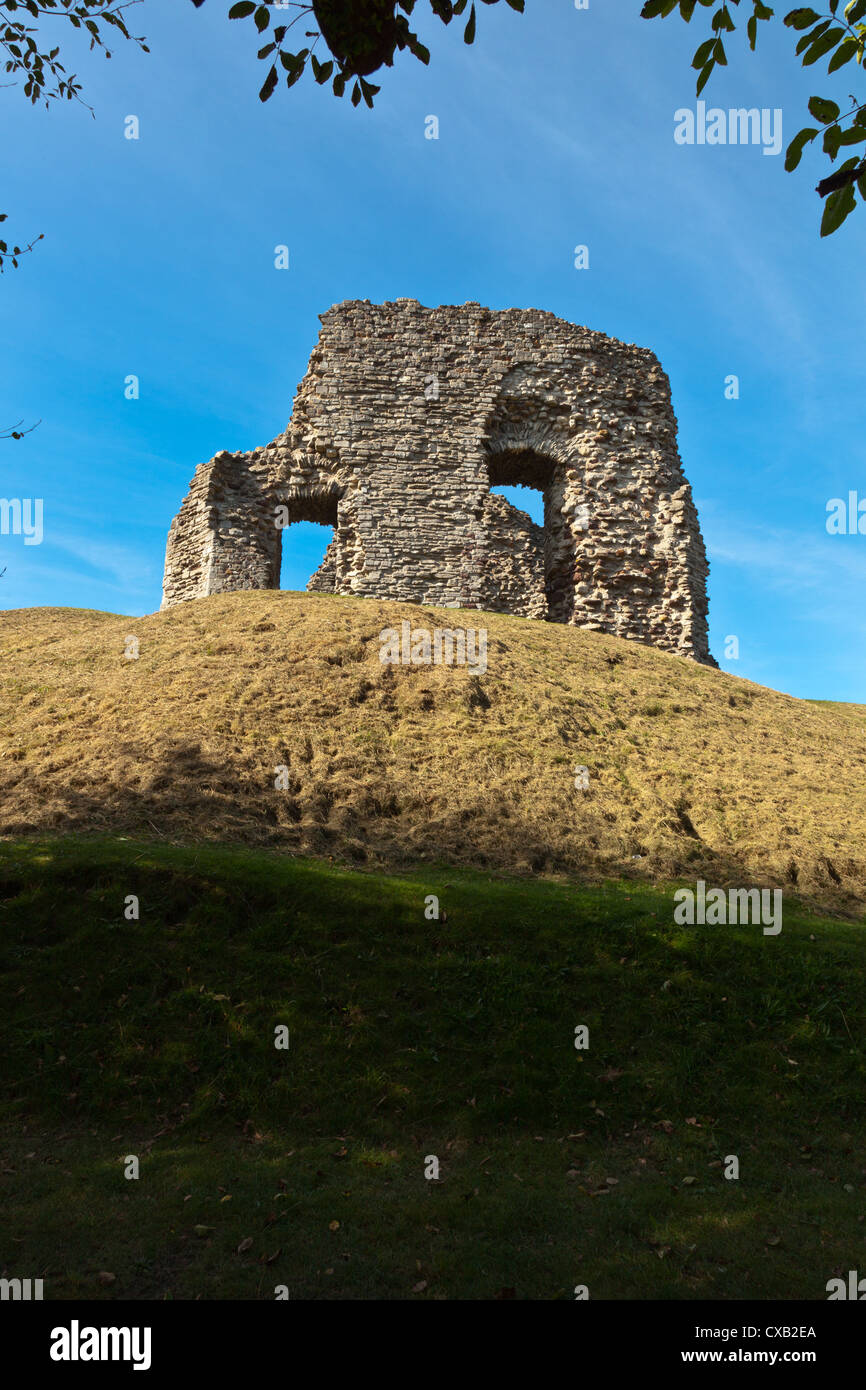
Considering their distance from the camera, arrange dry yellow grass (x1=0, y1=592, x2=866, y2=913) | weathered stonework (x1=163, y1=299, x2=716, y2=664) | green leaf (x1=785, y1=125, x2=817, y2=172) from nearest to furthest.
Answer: green leaf (x1=785, y1=125, x2=817, y2=172) < dry yellow grass (x1=0, y1=592, x2=866, y2=913) < weathered stonework (x1=163, y1=299, x2=716, y2=664)

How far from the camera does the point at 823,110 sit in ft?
14.8

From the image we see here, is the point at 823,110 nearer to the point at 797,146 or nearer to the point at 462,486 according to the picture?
the point at 797,146

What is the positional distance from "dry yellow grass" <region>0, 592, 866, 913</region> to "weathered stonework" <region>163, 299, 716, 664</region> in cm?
499

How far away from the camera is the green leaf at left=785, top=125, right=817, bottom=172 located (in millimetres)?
4484

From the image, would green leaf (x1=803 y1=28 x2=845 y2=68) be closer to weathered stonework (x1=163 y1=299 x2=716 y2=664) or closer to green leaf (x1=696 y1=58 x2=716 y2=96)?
green leaf (x1=696 y1=58 x2=716 y2=96)

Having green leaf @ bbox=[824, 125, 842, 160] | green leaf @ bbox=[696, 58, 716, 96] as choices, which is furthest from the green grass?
green leaf @ bbox=[696, 58, 716, 96]

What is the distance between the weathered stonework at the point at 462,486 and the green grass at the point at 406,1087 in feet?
44.1

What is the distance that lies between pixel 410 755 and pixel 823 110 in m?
9.50

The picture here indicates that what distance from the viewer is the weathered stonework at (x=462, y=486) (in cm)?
2197

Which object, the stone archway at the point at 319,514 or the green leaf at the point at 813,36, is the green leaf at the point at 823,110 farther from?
the stone archway at the point at 319,514

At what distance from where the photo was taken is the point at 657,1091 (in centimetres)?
695

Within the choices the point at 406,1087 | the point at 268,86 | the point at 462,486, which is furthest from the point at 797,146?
the point at 462,486
